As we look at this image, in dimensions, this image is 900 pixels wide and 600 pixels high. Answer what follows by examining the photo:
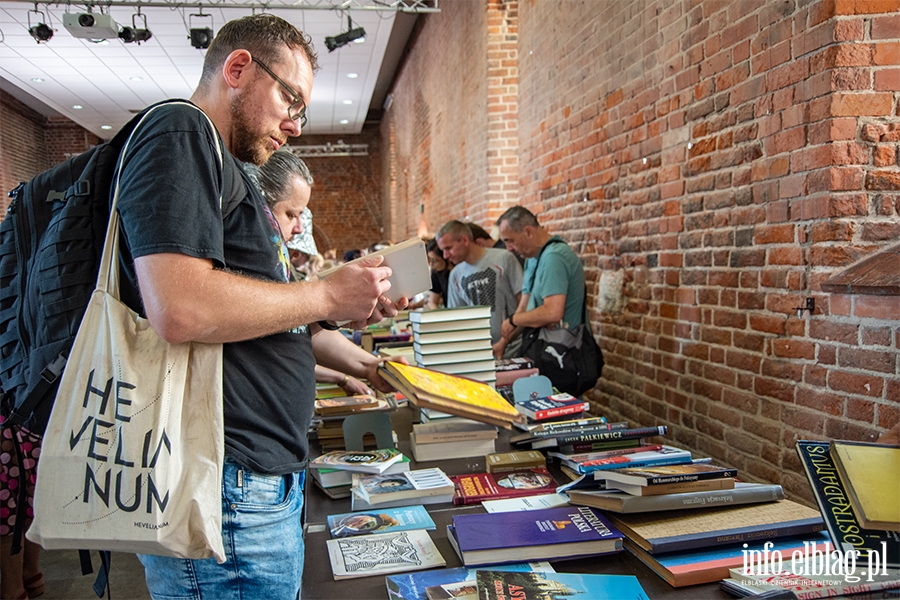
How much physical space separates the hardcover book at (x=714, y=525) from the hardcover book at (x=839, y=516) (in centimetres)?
29

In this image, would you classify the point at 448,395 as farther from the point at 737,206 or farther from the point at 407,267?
the point at 737,206

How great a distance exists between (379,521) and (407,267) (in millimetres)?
604

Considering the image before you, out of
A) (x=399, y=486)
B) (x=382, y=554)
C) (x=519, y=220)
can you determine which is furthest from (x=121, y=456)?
(x=519, y=220)

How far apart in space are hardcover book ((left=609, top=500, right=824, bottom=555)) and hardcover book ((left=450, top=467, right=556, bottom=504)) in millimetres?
319

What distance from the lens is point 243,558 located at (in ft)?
3.90

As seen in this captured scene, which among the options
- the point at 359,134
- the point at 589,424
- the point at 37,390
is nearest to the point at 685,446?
the point at 589,424

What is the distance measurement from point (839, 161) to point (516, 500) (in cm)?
152

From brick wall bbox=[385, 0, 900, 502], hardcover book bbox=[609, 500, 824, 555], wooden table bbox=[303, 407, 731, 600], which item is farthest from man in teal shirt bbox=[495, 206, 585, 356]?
hardcover book bbox=[609, 500, 824, 555]

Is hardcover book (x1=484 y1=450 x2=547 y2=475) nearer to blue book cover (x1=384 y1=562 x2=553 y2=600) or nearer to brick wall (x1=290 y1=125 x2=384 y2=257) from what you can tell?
blue book cover (x1=384 y1=562 x2=553 y2=600)

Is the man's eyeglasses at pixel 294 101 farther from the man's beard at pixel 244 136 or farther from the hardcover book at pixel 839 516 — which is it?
the hardcover book at pixel 839 516

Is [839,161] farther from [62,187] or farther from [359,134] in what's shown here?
[359,134]

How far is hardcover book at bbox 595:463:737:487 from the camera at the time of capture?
54.6 inches

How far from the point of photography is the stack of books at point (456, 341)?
250 cm

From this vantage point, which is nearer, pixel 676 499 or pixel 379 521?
pixel 676 499
